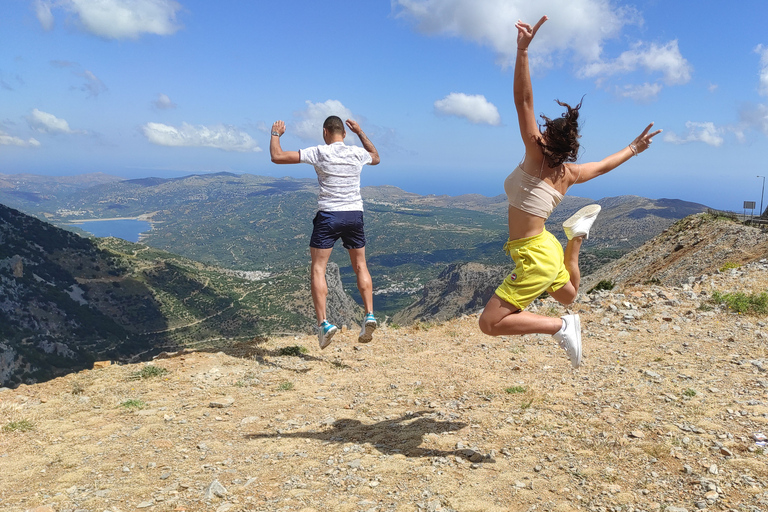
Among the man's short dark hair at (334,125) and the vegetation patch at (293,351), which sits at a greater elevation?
the man's short dark hair at (334,125)

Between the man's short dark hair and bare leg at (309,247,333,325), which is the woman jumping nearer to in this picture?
bare leg at (309,247,333,325)

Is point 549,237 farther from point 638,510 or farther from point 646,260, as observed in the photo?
point 646,260

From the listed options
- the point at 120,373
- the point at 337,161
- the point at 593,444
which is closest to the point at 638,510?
the point at 593,444

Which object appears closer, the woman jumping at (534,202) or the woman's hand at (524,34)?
the woman's hand at (524,34)

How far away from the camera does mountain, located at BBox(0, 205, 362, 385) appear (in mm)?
82188

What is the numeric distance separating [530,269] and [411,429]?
232 centimetres

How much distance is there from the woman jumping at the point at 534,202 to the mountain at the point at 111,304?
72.9 metres

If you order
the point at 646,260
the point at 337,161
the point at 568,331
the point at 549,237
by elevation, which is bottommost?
the point at 646,260

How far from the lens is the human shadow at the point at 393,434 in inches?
187

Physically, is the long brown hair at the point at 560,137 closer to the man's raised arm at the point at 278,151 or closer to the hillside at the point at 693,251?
the man's raised arm at the point at 278,151

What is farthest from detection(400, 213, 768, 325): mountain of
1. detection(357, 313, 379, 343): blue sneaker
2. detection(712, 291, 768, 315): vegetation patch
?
detection(357, 313, 379, 343): blue sneaker

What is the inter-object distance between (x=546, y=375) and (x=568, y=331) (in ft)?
7.72

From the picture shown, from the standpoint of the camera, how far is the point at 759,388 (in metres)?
5.86

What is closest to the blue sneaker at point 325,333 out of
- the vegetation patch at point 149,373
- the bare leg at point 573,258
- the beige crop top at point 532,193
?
the vegetation patch at point 149,373
